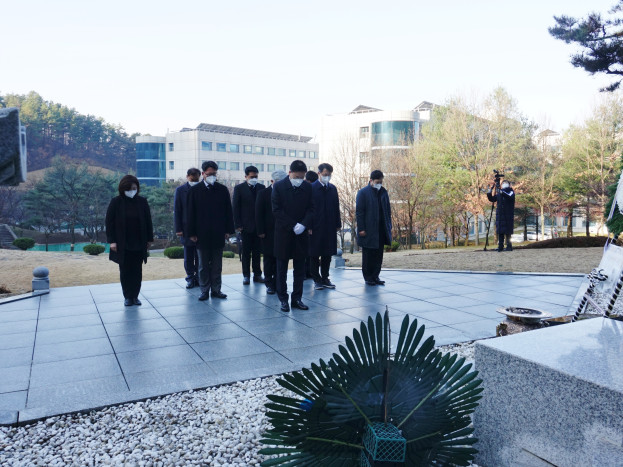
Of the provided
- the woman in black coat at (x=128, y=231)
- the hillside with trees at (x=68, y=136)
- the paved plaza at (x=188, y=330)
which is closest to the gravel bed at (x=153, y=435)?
the paved plaza at (x=188, y=330)

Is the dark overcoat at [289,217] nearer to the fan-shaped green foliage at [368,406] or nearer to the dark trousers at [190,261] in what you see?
the dark trousers at [190,261]

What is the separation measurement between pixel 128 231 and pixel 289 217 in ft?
7.82

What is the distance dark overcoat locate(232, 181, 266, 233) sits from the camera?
8.70 m

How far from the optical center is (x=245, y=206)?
870 centimetres

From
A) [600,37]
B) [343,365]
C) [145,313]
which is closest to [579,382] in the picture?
[343,365]

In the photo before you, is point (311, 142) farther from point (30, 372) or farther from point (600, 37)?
point (30, 372)

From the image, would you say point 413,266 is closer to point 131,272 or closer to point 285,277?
point 285,277

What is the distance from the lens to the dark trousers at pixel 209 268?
738 cm

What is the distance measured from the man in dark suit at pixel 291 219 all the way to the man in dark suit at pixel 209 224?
3.71 feet

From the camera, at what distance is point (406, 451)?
65.4 inches

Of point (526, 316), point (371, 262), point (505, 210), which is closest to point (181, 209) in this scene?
point (371, 262)

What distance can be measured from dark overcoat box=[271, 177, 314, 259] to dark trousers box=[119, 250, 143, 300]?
2.19 meters

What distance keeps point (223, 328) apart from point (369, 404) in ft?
13.8

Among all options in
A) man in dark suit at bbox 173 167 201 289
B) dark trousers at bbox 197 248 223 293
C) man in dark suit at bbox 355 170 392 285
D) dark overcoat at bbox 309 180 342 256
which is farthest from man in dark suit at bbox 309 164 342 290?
man in dark suit at bbox 173 167 201 289
